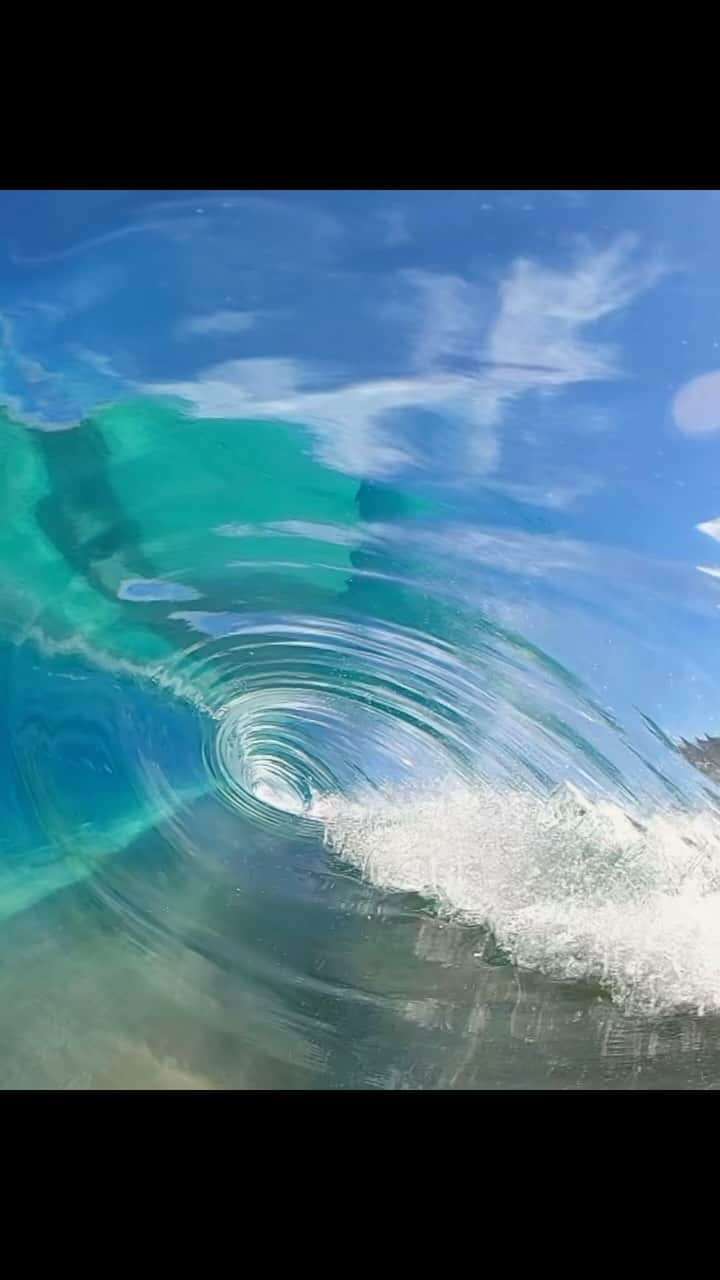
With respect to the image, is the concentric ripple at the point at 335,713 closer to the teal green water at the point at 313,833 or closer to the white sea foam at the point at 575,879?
the teal green water at the point at 313,833

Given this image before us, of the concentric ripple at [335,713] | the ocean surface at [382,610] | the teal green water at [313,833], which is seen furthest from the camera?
the concentric ripple at [335,713]

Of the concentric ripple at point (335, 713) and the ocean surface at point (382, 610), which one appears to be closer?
the ocean surface at point (382, 610)

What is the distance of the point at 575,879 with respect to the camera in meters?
2.57

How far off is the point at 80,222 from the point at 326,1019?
2.21m

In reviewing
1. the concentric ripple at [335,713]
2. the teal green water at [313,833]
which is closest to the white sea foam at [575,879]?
the teal green water at [313,833]

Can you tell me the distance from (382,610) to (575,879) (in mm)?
962

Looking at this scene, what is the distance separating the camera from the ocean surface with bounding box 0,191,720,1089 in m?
2.28

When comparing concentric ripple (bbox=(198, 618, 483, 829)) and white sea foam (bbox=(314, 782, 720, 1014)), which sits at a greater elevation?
concentric ripple (bbox=(198, 618, 483, 829))

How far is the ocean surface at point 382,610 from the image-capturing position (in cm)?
228

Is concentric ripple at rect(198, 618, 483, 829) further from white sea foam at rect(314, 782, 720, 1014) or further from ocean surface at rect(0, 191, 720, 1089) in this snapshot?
white sea foam at rect(314, 782, 720, 1014)

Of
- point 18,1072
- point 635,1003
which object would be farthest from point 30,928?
point 635,1003

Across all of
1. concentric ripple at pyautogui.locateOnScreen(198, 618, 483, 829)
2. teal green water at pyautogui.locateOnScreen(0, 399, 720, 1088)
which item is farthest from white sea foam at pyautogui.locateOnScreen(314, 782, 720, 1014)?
concentric ripple at pyautogui.locateOnScreen(198, 618, 483, 829)

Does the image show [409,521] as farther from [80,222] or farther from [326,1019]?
[326,1019]
